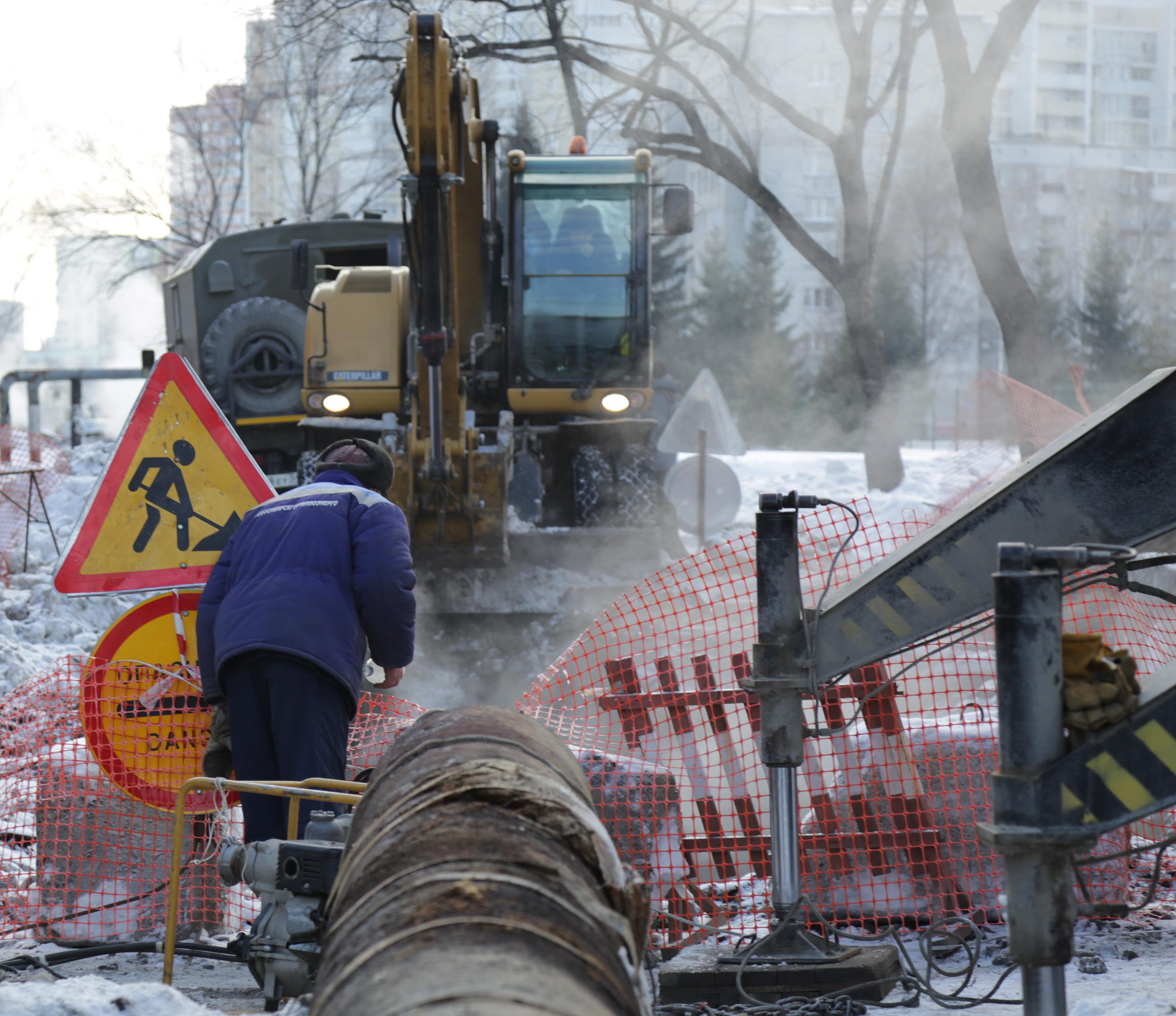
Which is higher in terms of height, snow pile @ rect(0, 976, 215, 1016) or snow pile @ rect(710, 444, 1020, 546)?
snow pile @ rect(0, 976, 215, 1016)

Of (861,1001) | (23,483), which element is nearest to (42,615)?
(23,483)

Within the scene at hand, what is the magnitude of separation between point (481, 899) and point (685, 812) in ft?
9.37

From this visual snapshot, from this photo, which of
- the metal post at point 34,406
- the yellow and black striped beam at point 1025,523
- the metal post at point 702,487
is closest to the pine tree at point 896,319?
the metal post at point 34,406

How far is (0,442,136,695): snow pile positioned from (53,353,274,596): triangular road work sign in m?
1.40

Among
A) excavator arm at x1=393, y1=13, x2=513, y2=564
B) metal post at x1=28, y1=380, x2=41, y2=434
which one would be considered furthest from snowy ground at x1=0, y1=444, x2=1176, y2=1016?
metal post at x1=28, y1=380, x2=41, y2=434

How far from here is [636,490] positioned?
32.2 feet

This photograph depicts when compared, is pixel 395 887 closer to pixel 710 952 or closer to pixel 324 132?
pixel 710 952

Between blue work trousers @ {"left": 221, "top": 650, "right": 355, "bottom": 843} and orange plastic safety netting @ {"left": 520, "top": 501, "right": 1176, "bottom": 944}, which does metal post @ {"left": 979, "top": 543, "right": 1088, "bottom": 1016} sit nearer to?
orange plastic safety netting @ {"left": 520, "top": 501, "right": 1176, "bottom": 944}

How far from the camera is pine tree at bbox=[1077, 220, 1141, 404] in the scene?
39.8 metres

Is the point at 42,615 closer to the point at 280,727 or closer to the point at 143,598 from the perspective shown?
the point at 143,598

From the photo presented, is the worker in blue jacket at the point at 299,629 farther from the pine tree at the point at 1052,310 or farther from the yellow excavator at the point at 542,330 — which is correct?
the pine tree at the point at 1052,310

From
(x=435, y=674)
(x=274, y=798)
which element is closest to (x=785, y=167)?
(x=435, y=674)

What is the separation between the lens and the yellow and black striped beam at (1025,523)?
3.18 meters

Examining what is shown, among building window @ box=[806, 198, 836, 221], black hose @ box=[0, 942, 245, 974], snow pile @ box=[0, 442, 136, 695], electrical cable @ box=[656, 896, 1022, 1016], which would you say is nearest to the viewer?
electrical cable @ box=[656, 896, 1022, 1016]
